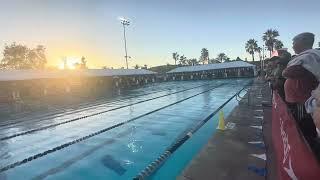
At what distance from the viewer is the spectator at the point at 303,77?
9.64 ft

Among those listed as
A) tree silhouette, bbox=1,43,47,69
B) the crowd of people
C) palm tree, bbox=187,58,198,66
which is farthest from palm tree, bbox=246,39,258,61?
the crowd of people

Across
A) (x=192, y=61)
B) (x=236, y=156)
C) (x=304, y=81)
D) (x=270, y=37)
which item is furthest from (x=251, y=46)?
(x=304, y=81)

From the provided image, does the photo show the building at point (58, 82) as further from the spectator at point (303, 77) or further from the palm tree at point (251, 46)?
the palm tree at point (251, 46)

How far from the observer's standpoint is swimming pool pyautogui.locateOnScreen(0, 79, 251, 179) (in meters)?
7.67

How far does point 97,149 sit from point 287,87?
6625mm

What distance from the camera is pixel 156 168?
725 centimetres

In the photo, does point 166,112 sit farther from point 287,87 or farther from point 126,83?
point 126,83

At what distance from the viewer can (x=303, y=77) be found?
3188 mm

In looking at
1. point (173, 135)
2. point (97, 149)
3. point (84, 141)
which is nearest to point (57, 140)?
point (84, 141)

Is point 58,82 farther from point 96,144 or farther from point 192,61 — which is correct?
point 192,61

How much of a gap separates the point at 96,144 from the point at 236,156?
15.9 feet

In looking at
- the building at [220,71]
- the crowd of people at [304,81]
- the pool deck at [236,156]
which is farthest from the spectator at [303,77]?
the building at [220,71]

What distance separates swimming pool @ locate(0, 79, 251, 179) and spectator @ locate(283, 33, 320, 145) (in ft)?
13.4

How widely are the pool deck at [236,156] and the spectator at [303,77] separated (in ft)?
5.62
